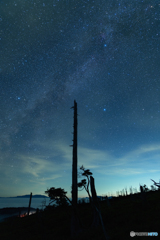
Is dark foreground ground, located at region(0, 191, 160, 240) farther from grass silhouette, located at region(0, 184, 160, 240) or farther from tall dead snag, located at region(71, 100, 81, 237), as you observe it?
tall dead snag, located at region(71, 100, 81, 237)

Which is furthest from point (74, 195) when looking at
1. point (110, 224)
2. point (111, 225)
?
point (110, 224)

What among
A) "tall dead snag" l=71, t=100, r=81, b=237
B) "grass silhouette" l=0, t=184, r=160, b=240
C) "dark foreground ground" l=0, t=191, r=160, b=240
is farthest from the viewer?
"tall dead snag" l=71, t=100, r=81, b=237

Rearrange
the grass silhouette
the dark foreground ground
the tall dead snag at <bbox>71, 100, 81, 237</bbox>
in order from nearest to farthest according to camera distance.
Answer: the dark foreground ground < the grass silhouette < the tall dead snag at <bbox>71, 100, 81, 237</bbox>

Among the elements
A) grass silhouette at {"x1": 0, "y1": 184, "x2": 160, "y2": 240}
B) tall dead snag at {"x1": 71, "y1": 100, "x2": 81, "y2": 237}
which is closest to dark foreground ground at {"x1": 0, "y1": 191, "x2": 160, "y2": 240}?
grass silhouette at {"x1": 0, "y1": 184, "x2": 160, "y2": 240}

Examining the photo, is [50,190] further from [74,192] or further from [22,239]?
[22,239]

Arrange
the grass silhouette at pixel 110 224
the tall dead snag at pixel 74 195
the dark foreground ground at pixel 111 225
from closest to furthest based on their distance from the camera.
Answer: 1. the dark foreground ground at pixel 111 225
2. the grass silhouette at pixel 110 224
3. the tall dead snag at pixel 74 195

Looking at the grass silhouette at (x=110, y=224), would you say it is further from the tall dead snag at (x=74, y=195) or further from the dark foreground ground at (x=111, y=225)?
the tall dead snag at (x=74, y=195)

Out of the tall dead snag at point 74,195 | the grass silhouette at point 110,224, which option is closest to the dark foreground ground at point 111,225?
the grass silhouette at point 110,224

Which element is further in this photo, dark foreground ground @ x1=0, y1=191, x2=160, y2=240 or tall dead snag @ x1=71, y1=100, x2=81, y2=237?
tall dead snag @ x1=71, y1=100, x2=81, y2=237

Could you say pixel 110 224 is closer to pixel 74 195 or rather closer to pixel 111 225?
pixel 111 225

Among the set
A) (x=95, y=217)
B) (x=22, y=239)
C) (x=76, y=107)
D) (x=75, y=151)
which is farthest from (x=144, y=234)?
(x=22, y=239)

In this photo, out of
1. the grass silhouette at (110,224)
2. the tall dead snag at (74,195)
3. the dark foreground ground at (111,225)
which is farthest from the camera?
the tall dead snag at (74,195)

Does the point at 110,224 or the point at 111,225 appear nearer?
the point at 111,225

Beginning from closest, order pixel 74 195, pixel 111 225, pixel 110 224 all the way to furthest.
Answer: pixel 74 195 < pixel 111 225 < pixel 110 224
